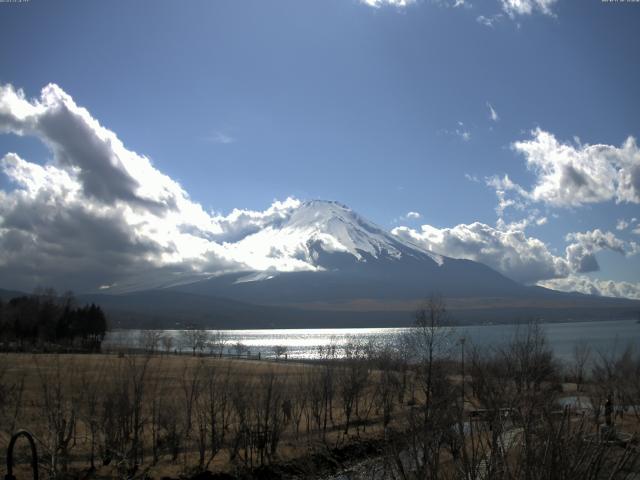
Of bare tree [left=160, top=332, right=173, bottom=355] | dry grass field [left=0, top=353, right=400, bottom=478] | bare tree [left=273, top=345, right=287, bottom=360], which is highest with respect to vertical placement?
dry grass field [left=0, top=353, right=400, bottom=478]

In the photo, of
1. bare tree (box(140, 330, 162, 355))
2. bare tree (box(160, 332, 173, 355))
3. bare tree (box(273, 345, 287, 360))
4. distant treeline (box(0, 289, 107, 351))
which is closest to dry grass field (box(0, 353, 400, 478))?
bare tree (box(140, 330, 162, 355))

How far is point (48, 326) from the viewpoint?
106m

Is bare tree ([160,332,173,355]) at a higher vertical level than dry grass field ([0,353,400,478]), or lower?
lower

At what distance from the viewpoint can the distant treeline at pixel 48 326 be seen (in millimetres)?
98375

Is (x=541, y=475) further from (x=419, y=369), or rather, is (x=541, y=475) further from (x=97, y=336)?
(x=97, y=336)

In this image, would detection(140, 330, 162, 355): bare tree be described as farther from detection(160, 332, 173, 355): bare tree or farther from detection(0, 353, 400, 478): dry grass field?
detection(160, 332, 173, 355): bare tree

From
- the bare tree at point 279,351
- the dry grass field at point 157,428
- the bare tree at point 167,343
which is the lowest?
the bare tree at point 279,351

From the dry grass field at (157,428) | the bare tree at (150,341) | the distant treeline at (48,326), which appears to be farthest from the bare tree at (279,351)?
the dry grass field at (157,428)

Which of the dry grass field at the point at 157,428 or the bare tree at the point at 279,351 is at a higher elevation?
the dry grass field at the point at 157,428

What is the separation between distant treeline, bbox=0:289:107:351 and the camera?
323 feet

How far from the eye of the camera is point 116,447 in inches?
1156

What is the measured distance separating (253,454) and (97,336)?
94791mm

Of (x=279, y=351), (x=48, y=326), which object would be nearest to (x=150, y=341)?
(x=48, y=326)

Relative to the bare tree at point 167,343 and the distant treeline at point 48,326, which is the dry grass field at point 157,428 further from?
the bare tree at point 167,343
